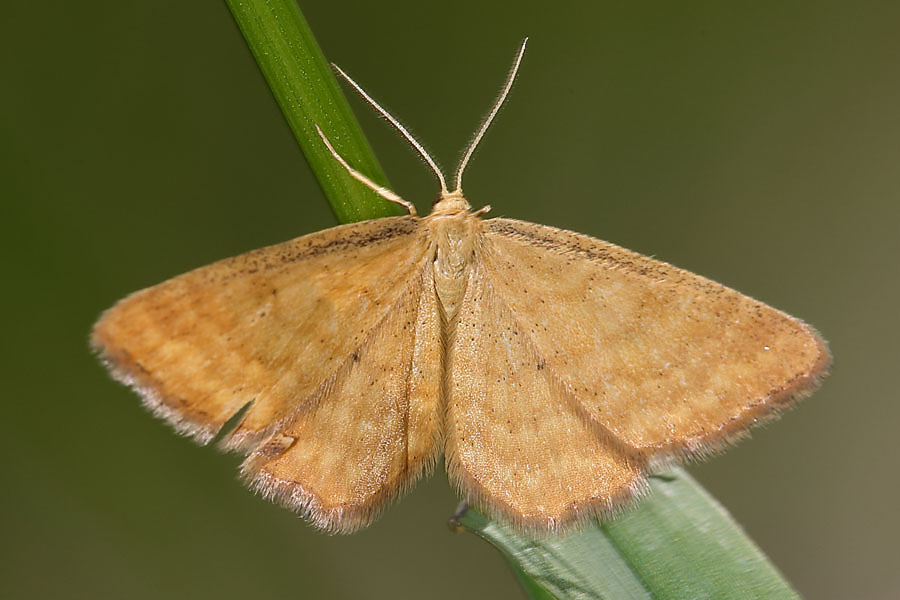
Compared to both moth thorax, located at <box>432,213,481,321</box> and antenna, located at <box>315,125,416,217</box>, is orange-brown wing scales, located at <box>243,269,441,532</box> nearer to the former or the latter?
moth thorax, located at <box>432,213,481,321</box>

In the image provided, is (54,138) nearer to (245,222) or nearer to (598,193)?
(245,222)

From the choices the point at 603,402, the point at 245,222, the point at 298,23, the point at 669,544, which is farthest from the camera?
the point at 245,222

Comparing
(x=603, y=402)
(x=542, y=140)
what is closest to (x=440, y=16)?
(x=542, y=140)

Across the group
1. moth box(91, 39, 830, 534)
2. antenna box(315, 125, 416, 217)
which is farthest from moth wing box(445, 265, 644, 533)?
antenna box(315, 125, 416, 217)

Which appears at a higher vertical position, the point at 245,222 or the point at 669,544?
the point at 245,222

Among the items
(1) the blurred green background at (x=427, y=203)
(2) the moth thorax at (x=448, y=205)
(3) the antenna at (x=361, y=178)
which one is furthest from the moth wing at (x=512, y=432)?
(1) the blurred green background at (x=427, y=203)

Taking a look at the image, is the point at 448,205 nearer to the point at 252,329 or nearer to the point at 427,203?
the point at 252,329

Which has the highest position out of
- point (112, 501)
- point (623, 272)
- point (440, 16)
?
point (440, 16)
